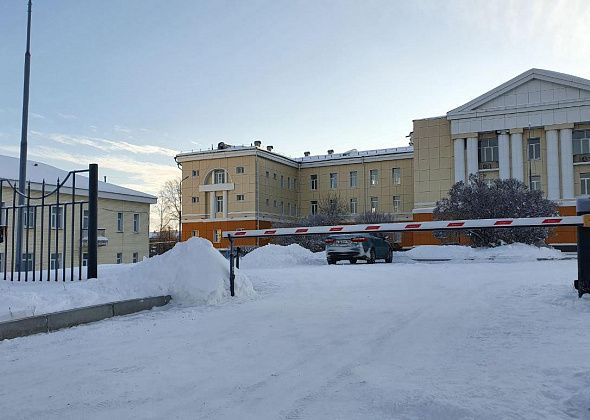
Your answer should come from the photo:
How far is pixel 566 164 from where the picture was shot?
51.0 meters

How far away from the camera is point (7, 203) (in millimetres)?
34250

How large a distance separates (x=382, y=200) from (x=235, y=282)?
6026 centimetres

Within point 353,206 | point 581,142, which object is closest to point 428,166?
A: point 581,142

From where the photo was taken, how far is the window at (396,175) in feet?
226

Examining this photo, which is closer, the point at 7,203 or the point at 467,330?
the point at 467,330

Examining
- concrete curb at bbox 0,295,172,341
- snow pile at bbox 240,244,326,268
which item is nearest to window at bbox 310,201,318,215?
snow pile at bbox 240,244,326,268

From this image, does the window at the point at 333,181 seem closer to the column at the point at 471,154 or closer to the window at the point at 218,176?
the window at the point at 218,176

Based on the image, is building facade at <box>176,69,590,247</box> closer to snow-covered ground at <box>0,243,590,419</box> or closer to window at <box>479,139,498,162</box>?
window at <box>479,139,498,162</box>

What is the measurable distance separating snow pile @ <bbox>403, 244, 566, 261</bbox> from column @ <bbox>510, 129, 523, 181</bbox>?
78.7 feet

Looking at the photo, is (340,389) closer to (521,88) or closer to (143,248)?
(143,248)

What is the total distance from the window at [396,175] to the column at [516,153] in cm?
1776

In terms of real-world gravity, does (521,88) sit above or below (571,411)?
above

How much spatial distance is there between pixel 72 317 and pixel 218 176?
2411 inches

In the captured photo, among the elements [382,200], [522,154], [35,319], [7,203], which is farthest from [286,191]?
[35,319]
